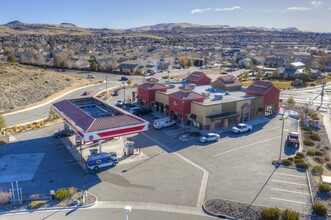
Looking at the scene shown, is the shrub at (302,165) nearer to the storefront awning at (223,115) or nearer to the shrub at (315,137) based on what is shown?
the shrub at (315,137)

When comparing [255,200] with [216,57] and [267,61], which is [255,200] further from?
[216,57]

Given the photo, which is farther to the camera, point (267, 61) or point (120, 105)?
point (267, 61)

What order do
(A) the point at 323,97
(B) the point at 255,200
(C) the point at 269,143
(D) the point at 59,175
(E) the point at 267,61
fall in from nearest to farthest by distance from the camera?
1. (B) the point at 255,200
2. (D) the point at 59,175
3. (C) the point at 269,143
4. (A) the point at 323,97
5. (E) the point at 267,61

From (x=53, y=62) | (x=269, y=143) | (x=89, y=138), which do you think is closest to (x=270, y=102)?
Answer: (x=269, y=143)

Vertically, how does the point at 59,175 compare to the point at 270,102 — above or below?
below

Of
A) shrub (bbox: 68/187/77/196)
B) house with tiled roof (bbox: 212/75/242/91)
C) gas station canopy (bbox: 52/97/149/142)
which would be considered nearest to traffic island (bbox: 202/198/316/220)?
shrub (bbox: 68/187/77/196)

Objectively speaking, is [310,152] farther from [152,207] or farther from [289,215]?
[152,207]

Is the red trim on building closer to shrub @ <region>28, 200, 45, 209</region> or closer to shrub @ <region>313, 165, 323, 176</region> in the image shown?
shrub @ <region>28, 200, 45, 209</region>
